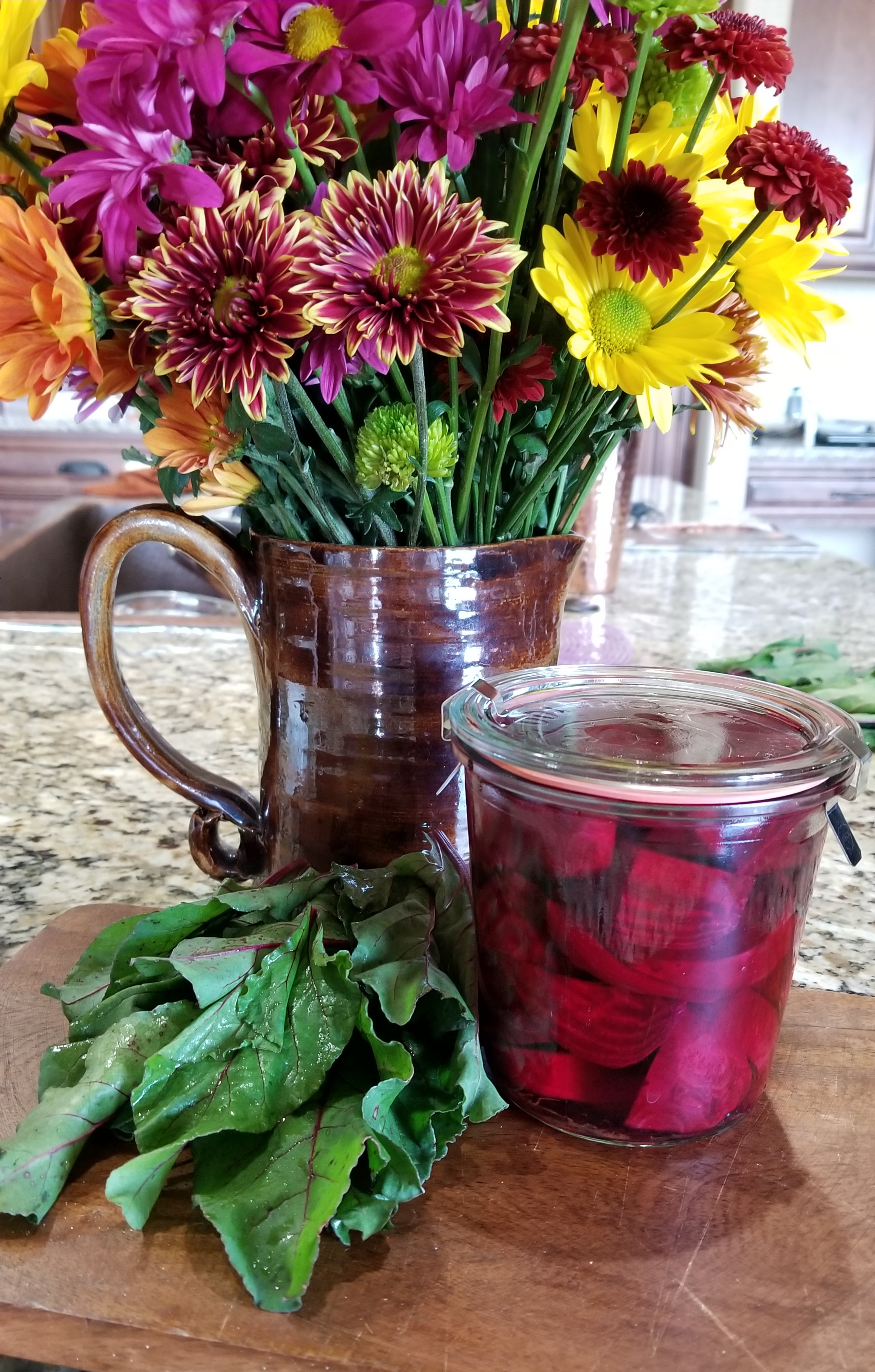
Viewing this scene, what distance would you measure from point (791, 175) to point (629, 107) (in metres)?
0.06

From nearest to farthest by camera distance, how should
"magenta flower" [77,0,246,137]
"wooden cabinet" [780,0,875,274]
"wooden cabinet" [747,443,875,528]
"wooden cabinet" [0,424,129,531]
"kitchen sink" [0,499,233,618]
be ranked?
"magenta flower" [77,0,246,137], "kitchen sink" [0,499,233,618], "wooden cabinet" [780,0,875,274], "wooden cabinet" [0,424,129,531], "wooden cabinet" [747,443,875,528]

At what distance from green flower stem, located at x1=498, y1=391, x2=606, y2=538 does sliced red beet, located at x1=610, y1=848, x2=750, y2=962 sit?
0.49 feet

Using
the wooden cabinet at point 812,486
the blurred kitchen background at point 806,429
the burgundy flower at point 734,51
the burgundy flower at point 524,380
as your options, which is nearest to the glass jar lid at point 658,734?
the burgundy flower at point 524,380

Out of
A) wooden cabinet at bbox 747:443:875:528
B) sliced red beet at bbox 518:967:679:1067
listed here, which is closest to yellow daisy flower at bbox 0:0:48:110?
sliced red beet at bbox 518:967:679:1067

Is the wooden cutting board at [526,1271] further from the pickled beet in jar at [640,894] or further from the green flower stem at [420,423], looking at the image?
the green flower stem at [420,423]

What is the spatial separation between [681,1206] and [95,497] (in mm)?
2006

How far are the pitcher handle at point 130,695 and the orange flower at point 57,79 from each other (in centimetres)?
15

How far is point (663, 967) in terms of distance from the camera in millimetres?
338

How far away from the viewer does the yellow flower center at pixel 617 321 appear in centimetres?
36

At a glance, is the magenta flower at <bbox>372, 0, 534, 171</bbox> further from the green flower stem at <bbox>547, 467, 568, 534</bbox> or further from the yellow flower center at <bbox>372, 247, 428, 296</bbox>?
the green flower stem at <bbox>547, 467, 568, 534</bbox>

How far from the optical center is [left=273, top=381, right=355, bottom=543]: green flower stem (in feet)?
1.20

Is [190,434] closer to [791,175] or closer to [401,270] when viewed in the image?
[401,270]

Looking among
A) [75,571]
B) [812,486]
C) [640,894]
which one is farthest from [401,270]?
[812,486]

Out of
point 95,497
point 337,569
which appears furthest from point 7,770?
point 95,497
